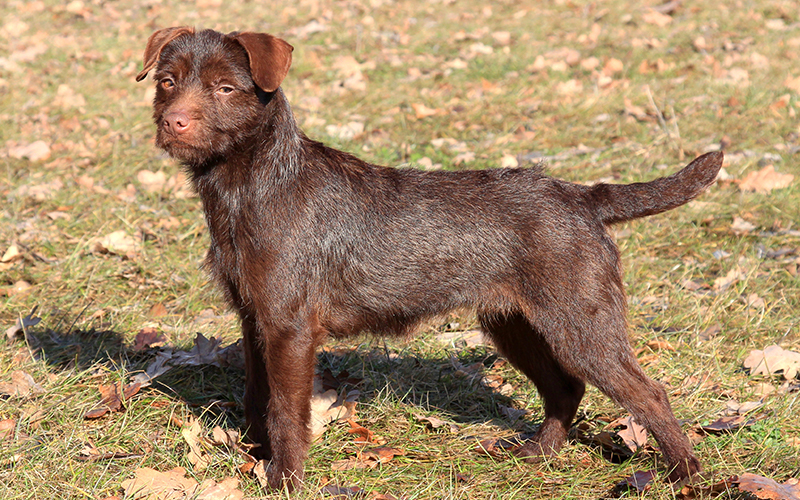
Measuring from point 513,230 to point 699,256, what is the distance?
2.63m

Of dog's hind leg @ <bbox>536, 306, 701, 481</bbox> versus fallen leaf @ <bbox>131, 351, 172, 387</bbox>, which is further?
fallen leaf @ <bbox>131, 351, 172, 387</bbox>

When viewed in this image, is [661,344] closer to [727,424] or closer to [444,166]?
[727,424]

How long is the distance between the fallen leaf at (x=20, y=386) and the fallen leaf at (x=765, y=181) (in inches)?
208

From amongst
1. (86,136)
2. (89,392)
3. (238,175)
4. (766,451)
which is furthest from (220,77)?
(86,136)

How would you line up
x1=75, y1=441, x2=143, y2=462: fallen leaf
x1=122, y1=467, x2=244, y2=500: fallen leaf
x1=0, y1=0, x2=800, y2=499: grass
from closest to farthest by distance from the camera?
1. x1=122, y1=467, x2=244, y2=500: fallen leaf
2. x1=75, y1=441, x2=143, y2=462: fallen leaf
3. x1=0, y1=0, x2=800, y2=499: grass

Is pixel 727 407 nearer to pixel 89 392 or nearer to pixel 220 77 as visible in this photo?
pixel 220 77

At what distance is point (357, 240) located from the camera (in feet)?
11.5

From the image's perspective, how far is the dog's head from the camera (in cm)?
319

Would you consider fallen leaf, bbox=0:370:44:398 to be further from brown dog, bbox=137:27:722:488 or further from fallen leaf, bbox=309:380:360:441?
fallen leaf, bbox=309:380:360:441

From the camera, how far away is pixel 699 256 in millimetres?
5473

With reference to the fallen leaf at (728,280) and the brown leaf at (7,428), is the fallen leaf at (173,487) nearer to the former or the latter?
the brown leaf at (7,428)

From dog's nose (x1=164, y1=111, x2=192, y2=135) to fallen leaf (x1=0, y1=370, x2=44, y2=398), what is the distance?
1630mm

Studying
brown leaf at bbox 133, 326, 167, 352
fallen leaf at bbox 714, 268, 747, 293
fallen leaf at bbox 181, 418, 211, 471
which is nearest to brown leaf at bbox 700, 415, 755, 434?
fallen leaf at bbox 714, 268, 747, 293

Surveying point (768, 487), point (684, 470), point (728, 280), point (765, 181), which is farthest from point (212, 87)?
point (765, 181)
